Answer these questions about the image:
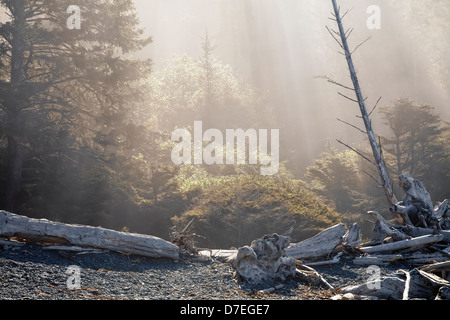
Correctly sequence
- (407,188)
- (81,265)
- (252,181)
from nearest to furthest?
(81,265), (407,188), (252,181)

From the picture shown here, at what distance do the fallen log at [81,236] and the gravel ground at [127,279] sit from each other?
0.15 meters

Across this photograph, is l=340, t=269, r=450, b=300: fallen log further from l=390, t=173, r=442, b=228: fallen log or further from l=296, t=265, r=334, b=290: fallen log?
l=390, t=173, r=442, b=228: fallen log

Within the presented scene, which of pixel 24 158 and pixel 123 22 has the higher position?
pixel 123 22

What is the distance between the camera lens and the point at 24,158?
16188 millimetres

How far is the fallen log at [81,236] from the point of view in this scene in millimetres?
7570

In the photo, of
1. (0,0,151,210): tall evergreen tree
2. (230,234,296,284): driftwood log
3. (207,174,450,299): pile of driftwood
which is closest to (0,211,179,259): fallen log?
(207,174,450,299): pile of driftwood

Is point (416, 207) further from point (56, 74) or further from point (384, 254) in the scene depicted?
point (56, 74)

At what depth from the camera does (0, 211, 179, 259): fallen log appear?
7570 millimetres

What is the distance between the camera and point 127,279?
263 inches

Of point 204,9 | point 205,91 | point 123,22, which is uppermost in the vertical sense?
point 204,9
